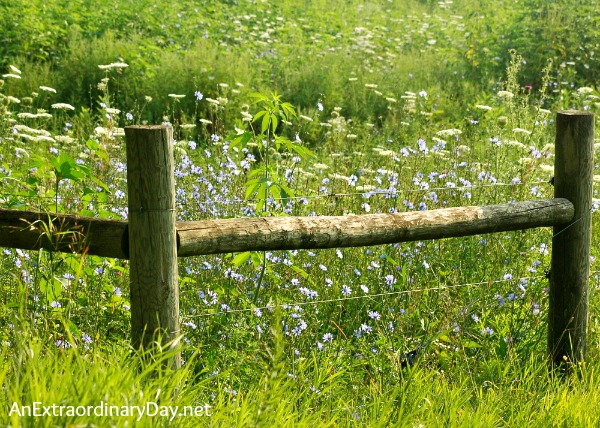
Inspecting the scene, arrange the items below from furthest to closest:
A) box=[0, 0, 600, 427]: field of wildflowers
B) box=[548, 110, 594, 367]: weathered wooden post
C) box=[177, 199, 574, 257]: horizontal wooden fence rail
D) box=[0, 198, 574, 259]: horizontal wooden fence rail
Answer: box=[548, 110, 594, 367]: weathered wooden post, box=[177, 199, 574, 257]: horizontal wooden fence rail, box=[0, 198, 574, 259]: horizontal wooden fence rail, box=[0, 0, 600, 427]: field of wildflowers

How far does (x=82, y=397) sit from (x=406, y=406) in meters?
1.50

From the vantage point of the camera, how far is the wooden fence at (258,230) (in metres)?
3.34

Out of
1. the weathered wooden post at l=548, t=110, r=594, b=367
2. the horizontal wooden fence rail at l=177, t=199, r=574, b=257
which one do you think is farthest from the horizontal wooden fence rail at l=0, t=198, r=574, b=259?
the weathered wooden post at l=548, t=110, r=594, b=367

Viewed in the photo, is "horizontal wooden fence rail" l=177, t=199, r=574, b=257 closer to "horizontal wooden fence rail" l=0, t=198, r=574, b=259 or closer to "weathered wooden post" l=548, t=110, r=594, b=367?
"horizontal wooden fence rail" l=0, t=198, r=574, b=259

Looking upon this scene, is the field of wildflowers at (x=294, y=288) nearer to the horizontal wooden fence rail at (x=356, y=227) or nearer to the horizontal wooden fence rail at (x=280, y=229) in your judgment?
the horizontal wooden fence rail at (x=280, y=229)

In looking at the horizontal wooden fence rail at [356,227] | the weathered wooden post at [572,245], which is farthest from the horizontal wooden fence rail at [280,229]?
the weathered wooden post at [572,245]

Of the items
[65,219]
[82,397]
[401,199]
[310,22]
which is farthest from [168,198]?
[310,22]

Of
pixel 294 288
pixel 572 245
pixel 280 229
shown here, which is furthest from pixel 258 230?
pixel 572 245

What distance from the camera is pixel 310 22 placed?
51.3ft

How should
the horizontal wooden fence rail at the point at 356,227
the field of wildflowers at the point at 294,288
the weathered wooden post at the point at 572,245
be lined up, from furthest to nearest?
the weathered wooden post at the point at 572,245 → the horizontal wooden fence rail at the point at 356,227 → the field of wildflowers at the point at 294,288

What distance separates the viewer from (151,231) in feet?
11.0

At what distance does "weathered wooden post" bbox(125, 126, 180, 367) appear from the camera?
3316mm

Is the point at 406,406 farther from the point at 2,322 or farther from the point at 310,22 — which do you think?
the point at 310,22

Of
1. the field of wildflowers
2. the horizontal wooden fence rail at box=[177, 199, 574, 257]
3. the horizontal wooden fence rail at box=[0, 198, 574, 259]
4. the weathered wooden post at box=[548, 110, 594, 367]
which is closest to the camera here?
the field of wildflowers
